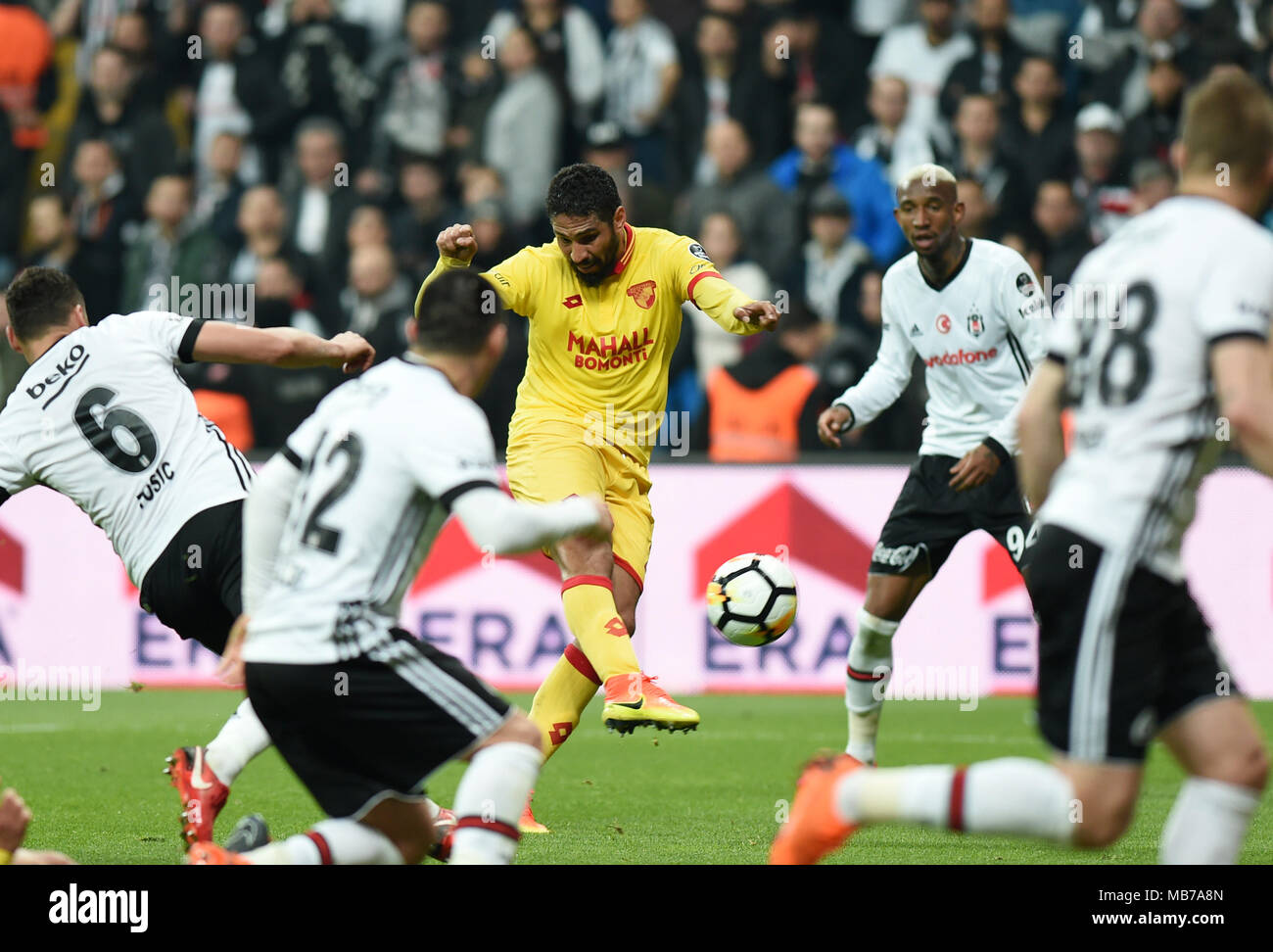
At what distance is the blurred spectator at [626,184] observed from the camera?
45.1ft

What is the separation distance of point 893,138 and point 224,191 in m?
5.46

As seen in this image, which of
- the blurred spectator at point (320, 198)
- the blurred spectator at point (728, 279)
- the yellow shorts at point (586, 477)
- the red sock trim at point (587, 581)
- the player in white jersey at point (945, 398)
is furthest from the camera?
the blurred spectator at point (320, 198)

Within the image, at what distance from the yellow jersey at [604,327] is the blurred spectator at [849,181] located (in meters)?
6.35

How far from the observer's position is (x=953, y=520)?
8406 mm

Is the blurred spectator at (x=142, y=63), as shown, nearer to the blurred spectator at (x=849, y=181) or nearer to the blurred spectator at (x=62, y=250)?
the blurred spectator at (x=62, y=250)

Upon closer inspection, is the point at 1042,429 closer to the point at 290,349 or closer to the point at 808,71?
the point at 290,349

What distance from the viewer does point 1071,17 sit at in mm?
15281

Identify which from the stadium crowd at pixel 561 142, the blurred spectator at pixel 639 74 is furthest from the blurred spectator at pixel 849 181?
the blurred spectator at pixel 639 74

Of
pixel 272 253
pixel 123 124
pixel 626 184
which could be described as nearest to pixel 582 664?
pixel 626 184

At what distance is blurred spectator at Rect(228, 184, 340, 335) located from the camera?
1424cm

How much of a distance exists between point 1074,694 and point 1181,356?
0.87 m

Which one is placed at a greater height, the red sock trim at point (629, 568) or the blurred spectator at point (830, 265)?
the blurred spectator at point (830, 265)

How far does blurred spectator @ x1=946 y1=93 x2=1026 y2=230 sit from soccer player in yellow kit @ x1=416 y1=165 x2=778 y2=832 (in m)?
6.19
